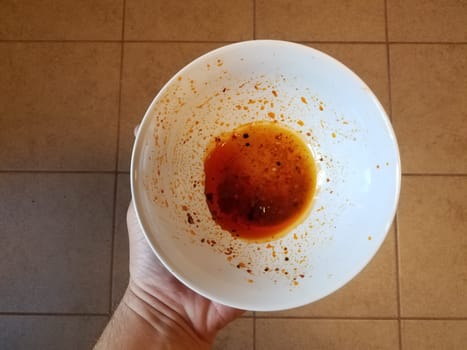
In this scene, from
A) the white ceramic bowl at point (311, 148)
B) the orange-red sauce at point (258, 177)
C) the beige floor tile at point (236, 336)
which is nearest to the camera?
the white ceramic bowl at point (311, 148)

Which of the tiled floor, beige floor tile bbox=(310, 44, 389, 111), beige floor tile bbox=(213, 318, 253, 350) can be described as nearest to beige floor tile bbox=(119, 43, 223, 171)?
the tiled floor

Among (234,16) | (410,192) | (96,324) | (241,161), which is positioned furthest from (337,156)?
(96,324)

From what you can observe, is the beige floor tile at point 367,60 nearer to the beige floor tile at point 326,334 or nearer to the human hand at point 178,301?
the beige floor tile at point 326,334

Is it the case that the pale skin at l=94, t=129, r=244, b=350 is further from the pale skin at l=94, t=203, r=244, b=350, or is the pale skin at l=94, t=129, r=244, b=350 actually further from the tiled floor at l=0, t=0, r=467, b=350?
the tiled floor at l=0, t=0, r=467, b=350

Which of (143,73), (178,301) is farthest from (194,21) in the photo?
(178,301)

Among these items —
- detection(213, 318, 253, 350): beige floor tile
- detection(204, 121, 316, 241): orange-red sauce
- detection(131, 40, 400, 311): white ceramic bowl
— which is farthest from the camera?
detection(213, 318, 253, 350): beige floor tile

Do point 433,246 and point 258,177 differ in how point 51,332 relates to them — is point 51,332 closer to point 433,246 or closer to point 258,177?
point 258,177

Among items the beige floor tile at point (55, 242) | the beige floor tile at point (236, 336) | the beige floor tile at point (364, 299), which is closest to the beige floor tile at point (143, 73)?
the beige floor tile at point (55, 242)
